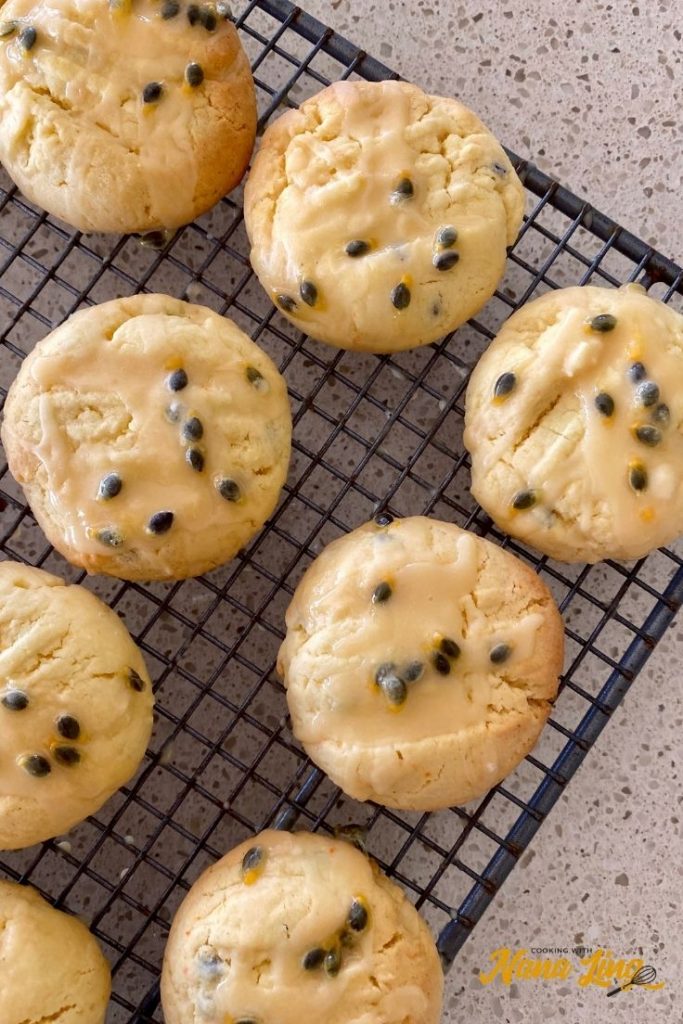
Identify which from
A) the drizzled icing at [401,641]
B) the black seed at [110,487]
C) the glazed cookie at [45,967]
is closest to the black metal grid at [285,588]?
the glazed cookie at [45,967]

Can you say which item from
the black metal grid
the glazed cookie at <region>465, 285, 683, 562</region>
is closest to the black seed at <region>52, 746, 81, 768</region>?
the black metal grid

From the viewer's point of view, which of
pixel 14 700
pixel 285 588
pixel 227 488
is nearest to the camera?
pixel 14 700

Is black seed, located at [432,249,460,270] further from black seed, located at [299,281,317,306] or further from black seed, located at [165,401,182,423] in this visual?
black seed, located at [165,401,182,423]

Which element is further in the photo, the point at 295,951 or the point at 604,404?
the point at 604,404

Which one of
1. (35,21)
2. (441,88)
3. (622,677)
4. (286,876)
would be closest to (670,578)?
(622,677)

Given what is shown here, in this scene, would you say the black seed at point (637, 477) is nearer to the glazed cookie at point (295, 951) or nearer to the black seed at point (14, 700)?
the glazed cookie at point (295, 951)

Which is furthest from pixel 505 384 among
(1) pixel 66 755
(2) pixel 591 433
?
(1) pixel 66 755

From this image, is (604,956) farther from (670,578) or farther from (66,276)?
(66,276)

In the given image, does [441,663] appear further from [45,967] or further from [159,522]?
[45,967]
